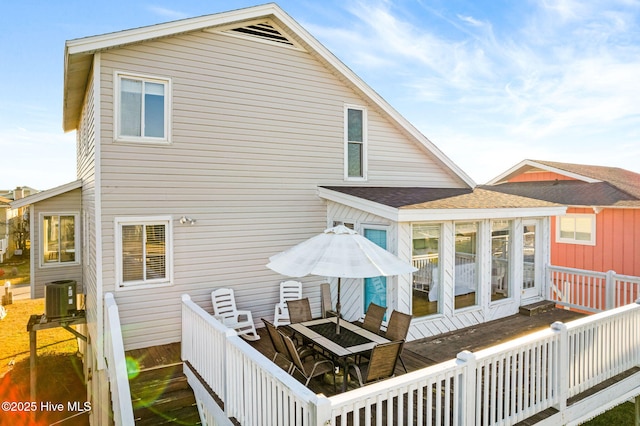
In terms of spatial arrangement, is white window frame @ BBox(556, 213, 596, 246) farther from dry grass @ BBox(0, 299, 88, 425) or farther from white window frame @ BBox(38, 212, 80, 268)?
dry grass @ BBox(0, 299, 88, 425)

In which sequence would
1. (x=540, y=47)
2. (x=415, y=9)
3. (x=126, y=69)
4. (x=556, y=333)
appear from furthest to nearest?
(x=540, y=47), (x=415, y=9), (x=126, y=69), (x=556, y=333)

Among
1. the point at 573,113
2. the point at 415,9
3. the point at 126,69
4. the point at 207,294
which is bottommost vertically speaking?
the point at 207,294

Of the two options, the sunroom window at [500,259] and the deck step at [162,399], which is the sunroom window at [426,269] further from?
the deck step at [162,399]

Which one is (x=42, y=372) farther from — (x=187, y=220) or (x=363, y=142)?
(x=363, y=142)

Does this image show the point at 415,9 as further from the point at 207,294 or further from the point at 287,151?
the point at 207,294

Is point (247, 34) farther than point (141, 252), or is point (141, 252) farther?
point (247, 34)

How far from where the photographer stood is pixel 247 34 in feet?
27.4

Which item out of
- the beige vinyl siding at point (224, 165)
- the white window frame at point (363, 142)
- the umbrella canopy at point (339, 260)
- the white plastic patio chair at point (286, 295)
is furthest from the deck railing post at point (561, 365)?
the white window frame at point (363, 142)

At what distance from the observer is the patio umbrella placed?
5090mm

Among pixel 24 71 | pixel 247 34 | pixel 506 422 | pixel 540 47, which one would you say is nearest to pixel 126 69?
pixel 247 34

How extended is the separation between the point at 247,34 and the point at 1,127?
26042mm

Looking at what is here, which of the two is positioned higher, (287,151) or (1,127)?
(1,127)

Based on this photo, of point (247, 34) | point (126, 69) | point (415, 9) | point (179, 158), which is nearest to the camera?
point (126, 69)

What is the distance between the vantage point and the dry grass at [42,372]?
10.5 metres
